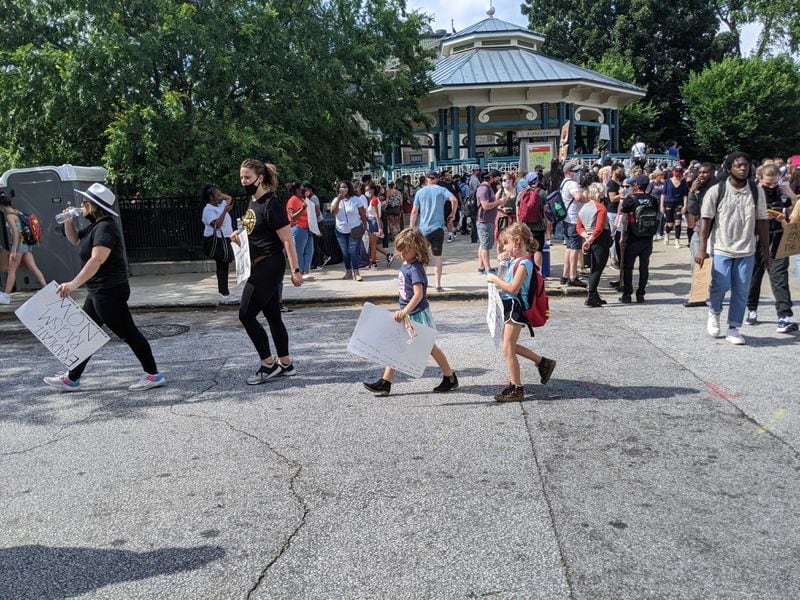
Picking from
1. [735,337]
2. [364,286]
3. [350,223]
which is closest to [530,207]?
[364,286]

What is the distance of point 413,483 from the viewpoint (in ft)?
13.2

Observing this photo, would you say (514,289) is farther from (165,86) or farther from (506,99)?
(506,99)

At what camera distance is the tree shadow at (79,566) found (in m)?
3.07

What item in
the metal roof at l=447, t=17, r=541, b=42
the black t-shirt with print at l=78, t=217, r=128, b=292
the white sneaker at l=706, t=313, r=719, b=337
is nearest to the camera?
the black t-shirt with print at l=78, t=217, r=128, b=292

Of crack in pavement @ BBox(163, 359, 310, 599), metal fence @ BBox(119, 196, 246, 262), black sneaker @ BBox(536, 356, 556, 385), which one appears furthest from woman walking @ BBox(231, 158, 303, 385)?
metal fence @ BBox(119, 196, 246, 262)

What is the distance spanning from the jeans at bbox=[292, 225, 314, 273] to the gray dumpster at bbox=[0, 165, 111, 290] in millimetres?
3578

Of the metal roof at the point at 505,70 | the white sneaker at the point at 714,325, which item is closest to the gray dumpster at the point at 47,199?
the white sneaker at the point at 714,325

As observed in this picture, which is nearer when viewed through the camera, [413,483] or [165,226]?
[413,483]

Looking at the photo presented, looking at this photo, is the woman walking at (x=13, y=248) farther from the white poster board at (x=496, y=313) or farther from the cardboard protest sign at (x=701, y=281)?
the cardboard protest sign at (x=701, y=281)

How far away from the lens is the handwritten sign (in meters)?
7.54

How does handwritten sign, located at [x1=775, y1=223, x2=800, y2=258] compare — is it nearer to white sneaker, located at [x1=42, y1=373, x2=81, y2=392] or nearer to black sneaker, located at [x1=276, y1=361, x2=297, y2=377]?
black sneaker, located at [x1=276, y1=361, x2=297, y2=377]

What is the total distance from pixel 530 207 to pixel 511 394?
5.34 metres

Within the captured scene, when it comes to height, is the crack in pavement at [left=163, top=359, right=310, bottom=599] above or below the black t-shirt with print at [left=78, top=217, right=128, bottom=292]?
below

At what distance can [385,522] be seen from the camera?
3.56 metres
